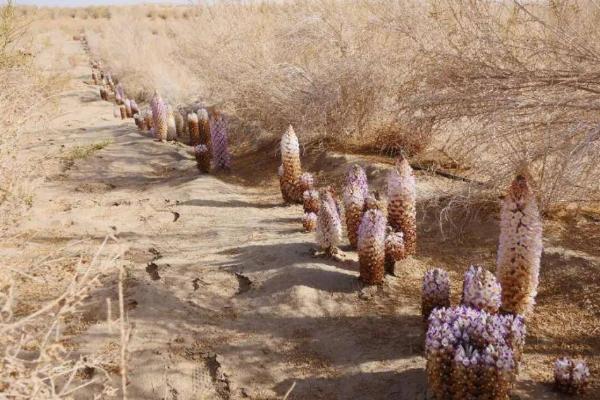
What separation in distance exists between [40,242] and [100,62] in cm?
1702

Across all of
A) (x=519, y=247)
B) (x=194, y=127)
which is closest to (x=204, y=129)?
(x=194, y=127)

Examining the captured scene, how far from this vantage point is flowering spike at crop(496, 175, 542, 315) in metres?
3.05

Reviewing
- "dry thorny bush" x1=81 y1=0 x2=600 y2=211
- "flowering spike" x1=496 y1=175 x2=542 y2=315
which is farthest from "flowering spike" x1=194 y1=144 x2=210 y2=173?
"flowering spike" x1=496 y1=175 x2=542 y2=315

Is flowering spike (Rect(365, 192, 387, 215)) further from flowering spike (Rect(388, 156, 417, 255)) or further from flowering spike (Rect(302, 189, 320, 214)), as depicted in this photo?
flowering spike (Rect(302, 189, 320, 214))

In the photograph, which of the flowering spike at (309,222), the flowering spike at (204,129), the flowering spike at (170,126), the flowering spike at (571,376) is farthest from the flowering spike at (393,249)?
the flowering spike at (170,126)

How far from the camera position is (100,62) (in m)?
20.4

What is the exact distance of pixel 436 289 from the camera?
321 centimetres

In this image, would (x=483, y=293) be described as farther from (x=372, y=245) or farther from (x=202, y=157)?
(x=202, y=157)

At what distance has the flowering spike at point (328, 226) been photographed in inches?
167

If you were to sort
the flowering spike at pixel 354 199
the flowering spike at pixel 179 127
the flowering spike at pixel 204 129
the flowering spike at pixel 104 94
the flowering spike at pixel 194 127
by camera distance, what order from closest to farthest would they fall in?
the flowering spike at pixel 354 199, the flowering spike at pixel 204 129, the flowering spike at pixel 194 127, the flowering spike at pixel 179 127, the flowering spike at pixel 104 94

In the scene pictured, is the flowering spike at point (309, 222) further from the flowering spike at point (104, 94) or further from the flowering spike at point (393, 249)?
the flowering spike at point (104, 94)

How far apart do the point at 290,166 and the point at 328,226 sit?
5.45 feet

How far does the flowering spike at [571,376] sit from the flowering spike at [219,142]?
220 inches

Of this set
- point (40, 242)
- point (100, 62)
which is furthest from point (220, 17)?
point (100, 62)
